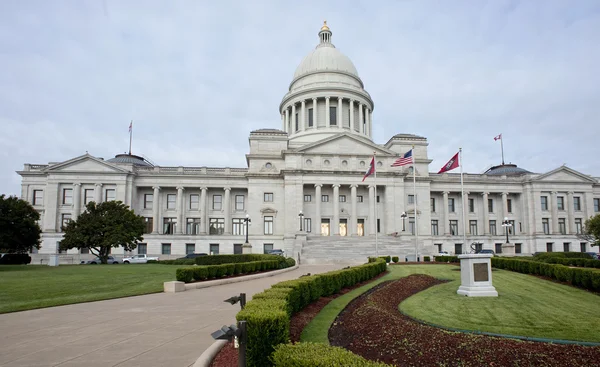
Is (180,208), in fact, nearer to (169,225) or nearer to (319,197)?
(169,225)

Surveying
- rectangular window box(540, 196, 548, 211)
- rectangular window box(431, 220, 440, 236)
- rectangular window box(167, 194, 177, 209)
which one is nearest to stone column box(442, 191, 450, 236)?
rectangular window box(431, 220, 440, 236)

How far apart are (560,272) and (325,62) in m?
63.2

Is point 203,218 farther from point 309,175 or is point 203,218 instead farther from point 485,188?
point 485,188

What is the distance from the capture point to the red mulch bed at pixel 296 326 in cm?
778

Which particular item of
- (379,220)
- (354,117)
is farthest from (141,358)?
(354,117)

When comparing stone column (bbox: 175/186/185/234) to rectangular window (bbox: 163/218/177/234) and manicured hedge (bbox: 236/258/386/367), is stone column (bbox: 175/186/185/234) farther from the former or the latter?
manicured hedge (bbox: 236/258/386/367)

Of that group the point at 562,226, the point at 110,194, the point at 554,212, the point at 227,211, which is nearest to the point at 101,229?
the point at 110,194

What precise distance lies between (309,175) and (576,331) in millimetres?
49702

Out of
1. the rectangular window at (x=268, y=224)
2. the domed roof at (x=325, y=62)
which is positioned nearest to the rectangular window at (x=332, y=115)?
the domed roof at (x=325, y=62)

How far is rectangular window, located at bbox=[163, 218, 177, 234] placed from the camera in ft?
210

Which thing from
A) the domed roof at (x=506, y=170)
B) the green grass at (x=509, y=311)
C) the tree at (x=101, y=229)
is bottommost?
the green grass at (x=509, y=311)

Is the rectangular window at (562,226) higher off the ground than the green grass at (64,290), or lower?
higher

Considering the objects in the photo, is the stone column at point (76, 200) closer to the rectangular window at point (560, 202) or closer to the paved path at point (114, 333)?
the paved path at point (114, 333)

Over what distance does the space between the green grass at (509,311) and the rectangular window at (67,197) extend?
55.7 meters
